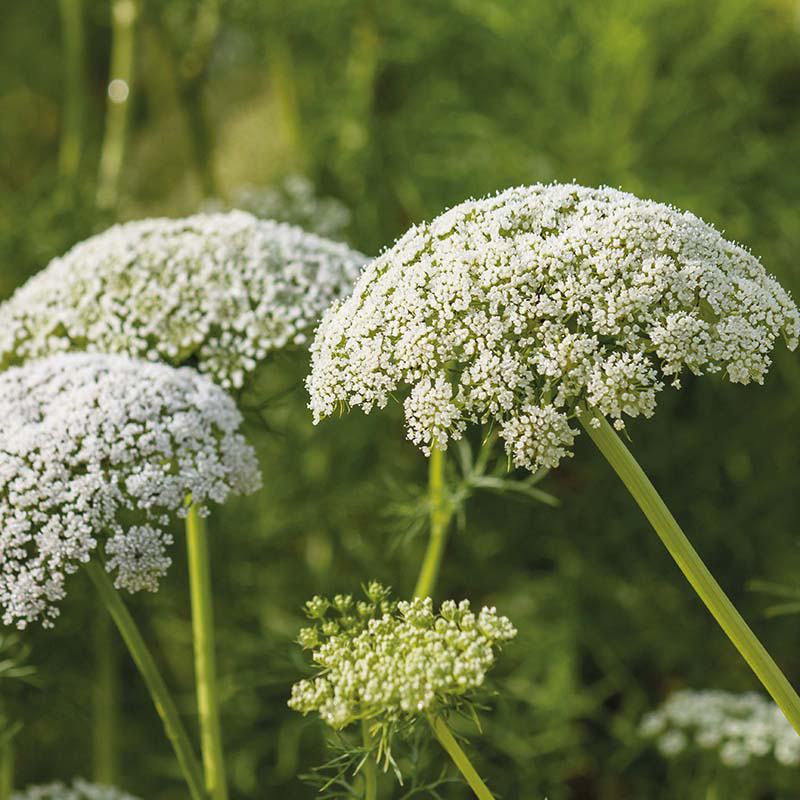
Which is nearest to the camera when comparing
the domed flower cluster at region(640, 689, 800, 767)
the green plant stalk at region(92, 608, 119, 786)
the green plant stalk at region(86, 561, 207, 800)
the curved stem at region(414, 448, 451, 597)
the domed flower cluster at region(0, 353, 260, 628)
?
the domed flower cluster at region(0, 353, 260, 628)

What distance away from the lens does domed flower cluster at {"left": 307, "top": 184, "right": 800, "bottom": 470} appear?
5.69 feet

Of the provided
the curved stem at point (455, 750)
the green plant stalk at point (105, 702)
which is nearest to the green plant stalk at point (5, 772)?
the green plant stalk at point (105, 702)

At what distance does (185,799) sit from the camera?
4.82 m

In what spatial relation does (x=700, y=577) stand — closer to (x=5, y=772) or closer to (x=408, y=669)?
(x=408, y=669)

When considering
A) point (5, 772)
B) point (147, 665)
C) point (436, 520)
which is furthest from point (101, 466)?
point (5, 772)

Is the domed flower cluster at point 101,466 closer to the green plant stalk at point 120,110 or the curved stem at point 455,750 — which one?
the curved stem at point 455,750

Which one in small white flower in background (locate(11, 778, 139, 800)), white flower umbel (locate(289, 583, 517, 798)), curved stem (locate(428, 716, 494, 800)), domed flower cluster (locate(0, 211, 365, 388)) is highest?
domed flower cluster (locate(0, 211, 365, 388))

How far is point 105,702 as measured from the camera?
3.90 m

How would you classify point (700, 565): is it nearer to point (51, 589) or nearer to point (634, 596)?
point (51, 589)

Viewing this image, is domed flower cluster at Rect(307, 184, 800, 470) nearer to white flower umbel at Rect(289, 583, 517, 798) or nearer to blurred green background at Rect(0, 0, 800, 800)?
white flower umbel at Rect(289, 583, 517, 798)

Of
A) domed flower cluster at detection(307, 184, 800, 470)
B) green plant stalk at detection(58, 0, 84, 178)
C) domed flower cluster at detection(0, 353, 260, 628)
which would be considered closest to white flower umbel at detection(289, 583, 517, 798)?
domed flower cluster at detection(307, 184, 800, 470)

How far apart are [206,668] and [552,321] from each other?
1.16 metres

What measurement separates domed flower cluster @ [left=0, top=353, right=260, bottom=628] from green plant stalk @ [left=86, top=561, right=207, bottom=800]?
0.05 metres

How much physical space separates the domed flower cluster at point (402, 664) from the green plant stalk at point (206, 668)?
61 centimetres
